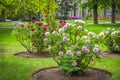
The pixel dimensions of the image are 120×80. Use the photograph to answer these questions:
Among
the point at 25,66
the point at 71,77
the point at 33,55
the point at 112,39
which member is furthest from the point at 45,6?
the point at 71,77

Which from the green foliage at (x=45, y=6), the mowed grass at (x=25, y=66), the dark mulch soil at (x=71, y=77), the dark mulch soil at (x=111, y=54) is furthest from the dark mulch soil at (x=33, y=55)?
the green foliage at (x=45, y=6)

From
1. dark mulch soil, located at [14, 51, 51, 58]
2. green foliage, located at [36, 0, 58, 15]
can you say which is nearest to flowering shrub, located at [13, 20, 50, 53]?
dark mulch soil, located at [14, 51, 51, 58]

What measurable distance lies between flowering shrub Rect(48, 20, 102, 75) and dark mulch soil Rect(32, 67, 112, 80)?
16 centimetres

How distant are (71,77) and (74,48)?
73 cm

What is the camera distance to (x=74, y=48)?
7449 millimetres

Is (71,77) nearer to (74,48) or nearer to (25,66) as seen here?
(74,48)

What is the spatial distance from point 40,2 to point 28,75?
26.8 metres

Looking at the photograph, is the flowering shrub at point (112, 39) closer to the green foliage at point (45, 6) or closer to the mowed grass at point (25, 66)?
the mowed grass at point (25, 66)

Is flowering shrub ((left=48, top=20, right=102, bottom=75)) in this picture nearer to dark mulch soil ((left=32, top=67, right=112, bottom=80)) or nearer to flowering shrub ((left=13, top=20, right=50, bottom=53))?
dark mulch soil ((left=32, top=67, right=112, bottom=80))

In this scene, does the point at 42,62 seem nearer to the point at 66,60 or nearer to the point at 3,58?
the point at 3,58

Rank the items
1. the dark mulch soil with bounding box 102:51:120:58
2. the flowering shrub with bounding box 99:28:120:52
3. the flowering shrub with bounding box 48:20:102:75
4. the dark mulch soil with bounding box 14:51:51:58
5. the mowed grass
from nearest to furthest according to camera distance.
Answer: the flowering shrub with bounding box 48:20:102:75
the mowed grass
the dark mulch soil with bounding box 14:51:51:58
the dark mulch soil with bounding box 102:51:120:58
the flowering shrub with bounding box 99:28:120:52

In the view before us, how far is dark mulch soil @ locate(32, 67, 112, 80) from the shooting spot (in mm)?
7590

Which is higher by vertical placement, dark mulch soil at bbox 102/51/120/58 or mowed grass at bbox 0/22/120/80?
mowed grass at bbox 0/22/120/80

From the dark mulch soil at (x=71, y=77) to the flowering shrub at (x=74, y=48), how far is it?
6.4 inches
